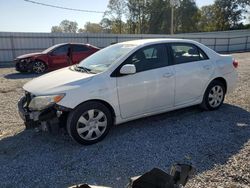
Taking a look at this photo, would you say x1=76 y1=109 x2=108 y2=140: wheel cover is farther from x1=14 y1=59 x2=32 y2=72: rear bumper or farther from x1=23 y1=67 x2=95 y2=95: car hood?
x1=14 y1=59 x2=32 y2=72: rear bumper

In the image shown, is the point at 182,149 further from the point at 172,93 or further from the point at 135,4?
the point at 135,4

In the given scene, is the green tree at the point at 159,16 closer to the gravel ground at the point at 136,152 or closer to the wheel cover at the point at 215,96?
the wheel cover at the point at 215,96

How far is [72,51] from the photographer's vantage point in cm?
1269

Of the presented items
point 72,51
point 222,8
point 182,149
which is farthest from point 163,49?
point 222,8

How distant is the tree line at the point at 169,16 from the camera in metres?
50.6

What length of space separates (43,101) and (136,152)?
158cm

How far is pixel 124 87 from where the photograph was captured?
425 cm

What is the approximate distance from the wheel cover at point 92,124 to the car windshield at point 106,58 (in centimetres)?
76

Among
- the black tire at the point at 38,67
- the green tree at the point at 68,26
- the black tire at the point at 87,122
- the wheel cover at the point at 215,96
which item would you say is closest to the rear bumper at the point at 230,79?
the wheel cover at the point at 215,96

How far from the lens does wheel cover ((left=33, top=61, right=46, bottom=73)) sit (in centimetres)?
1224

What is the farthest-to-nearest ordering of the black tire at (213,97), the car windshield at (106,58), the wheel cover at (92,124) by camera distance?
the black tire at (213,97), the car windshield at (106,58), the wheel cover at (92,124)

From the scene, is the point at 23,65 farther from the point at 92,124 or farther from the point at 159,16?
the point at 159,16

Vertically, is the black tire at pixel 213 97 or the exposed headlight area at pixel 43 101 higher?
the exposed headlight area at pixel 43 101

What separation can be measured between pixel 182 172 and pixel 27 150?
2.95 m
